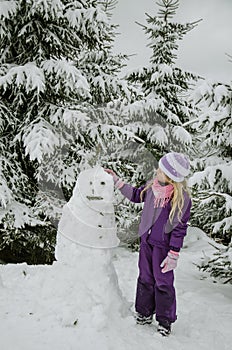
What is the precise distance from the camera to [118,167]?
22.0 ft

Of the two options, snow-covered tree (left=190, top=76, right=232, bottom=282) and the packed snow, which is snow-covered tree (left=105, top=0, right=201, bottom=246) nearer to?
snow-covered tree (left=190, top=76, right=232, bottom=282)

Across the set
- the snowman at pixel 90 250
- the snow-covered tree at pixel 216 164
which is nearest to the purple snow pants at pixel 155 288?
the snowman at pixel 90 250

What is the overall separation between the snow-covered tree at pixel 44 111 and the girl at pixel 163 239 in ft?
5.94

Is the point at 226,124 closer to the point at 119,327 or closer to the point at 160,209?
the point at 160,209

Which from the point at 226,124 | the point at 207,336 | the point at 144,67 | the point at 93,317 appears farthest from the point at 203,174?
the point at 144,67

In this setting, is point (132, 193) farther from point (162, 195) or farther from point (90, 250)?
point (90, 250)

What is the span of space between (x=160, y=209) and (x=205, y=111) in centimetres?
175

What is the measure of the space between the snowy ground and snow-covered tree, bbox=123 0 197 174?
4249mm

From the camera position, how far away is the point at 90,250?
3824mm

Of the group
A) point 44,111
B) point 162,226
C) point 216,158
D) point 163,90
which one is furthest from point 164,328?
point 163,90

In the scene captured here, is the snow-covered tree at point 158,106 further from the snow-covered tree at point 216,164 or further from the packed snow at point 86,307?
the packed snow at point 86,307

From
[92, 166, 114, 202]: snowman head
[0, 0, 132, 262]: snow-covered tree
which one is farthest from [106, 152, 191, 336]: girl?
[0, 0, 132, 262]: snow-covered tree

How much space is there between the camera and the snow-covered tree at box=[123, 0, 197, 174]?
26.7 feet

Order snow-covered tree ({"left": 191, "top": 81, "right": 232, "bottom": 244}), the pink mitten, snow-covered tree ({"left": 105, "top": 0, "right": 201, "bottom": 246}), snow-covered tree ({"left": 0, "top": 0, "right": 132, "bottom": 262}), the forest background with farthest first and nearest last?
snow-covered tree ({"left": 105, "top": 0, "right": 201, "bottom": 246})
snow-covered tree ({"left": 0, "top": 0, "right": 132, "bottom": 262})
the forest background
snow-covered tree ({"left": 191, "top": 81, "right": 232, "bottom": 244})
the pink mitten
